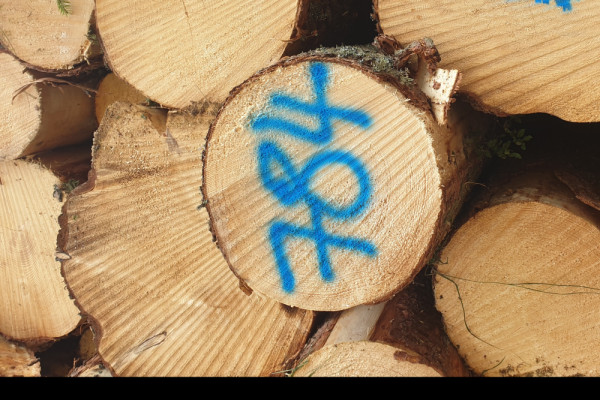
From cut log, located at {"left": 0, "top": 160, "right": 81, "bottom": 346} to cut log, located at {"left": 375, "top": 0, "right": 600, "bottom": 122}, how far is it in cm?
175

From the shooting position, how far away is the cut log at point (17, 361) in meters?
2.35

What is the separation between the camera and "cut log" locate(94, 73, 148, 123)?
2252 millimetres

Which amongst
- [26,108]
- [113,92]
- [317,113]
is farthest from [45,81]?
[317,113]

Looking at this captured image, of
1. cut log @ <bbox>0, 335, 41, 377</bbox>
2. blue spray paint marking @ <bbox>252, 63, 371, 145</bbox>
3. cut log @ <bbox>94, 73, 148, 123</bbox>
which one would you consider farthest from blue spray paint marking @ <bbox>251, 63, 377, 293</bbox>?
cut log @ <bbox>0, 335, 41, 377</bbox>

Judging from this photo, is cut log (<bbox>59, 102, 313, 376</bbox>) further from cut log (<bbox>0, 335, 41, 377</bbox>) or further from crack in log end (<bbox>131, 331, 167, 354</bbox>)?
cut log (<bbox>0, 335, 41, 377</bbox>)

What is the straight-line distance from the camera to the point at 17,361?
7.81 ft

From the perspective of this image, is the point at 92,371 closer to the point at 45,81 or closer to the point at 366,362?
the point at 366,362

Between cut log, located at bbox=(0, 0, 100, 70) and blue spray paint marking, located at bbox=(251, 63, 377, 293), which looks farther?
cut log, located at bbox=(0, 0, 100, 70)

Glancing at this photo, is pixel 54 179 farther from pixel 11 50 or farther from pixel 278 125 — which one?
pixel 278 125

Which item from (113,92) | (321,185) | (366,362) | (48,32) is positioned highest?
(48,32)

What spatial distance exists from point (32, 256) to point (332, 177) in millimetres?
1678

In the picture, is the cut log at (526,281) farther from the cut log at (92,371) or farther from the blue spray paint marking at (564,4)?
the cut log at (92,371)

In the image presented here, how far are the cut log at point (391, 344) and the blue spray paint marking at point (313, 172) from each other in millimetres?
329

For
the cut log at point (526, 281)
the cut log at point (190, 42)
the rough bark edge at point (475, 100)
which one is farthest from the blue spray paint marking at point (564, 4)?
the cut log at point (190, 42)
